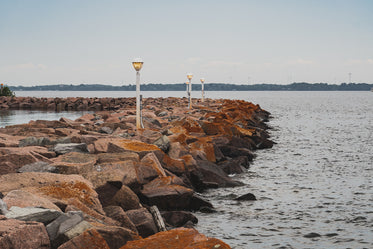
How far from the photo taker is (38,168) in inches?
235

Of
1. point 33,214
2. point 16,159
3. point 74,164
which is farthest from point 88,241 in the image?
point 16,159

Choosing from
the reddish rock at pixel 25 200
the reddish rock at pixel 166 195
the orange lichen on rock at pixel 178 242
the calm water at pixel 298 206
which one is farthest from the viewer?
the reddish rock at pixel 166 195

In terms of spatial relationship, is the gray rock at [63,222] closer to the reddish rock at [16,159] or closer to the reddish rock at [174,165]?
the reddish rock at [16,159]

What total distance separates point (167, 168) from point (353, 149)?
1067 centimetres

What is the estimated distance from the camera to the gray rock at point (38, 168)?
587 centimetres

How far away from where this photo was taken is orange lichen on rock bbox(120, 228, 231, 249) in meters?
3.92

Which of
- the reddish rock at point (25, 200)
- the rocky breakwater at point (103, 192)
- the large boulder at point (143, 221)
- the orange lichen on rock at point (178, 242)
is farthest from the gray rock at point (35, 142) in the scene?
the orange lichen on rock at point (178, 242)

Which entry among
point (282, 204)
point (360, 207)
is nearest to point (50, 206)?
point (282, 204)

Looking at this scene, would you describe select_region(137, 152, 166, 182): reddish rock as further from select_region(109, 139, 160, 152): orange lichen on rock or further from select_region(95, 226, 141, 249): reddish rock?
select_region(95, 226, 141, 249): reddish rock

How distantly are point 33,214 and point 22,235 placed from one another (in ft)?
1.18

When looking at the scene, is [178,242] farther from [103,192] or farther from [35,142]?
[35,142]

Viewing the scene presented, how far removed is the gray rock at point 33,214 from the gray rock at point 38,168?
196 cm

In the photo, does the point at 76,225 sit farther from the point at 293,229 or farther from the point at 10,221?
the point at 293,229

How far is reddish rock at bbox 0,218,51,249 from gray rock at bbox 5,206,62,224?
0.38 ft
